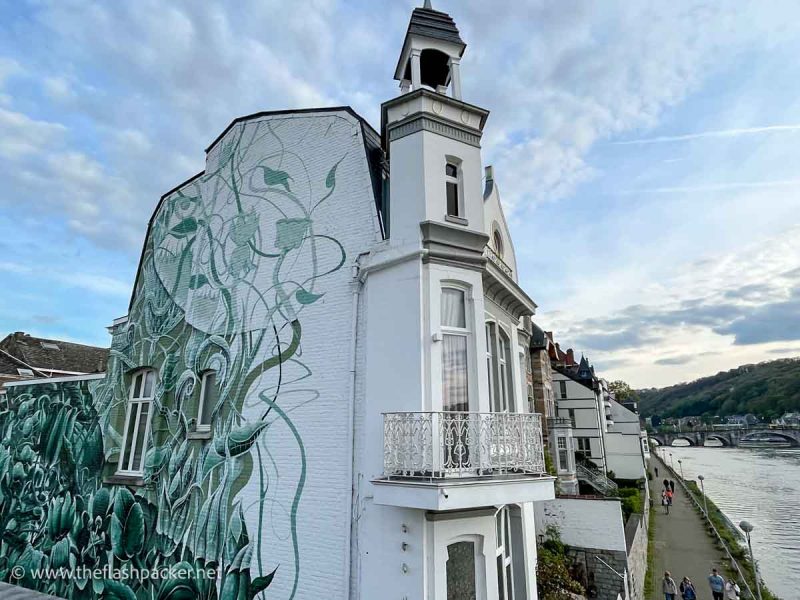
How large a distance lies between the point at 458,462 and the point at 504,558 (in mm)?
3390

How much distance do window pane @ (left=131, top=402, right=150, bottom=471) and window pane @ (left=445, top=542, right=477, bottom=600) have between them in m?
8.18

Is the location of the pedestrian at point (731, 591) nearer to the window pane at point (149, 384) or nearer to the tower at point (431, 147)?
the tower at point (431, 147)

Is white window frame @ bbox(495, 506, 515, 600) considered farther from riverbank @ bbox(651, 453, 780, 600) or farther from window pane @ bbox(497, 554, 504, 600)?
riverbank @ bbox(651, 453, 780, 600)

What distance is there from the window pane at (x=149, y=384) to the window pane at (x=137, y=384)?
23 cm

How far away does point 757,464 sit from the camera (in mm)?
69312

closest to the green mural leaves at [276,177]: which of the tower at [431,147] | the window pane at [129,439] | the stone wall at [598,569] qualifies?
the tower at [431,147]

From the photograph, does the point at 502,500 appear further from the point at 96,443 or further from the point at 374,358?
the point at 96,443

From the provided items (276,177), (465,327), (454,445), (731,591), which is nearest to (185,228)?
(276,177)

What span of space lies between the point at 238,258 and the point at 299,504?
17.7ft

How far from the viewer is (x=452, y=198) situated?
7.91 meters

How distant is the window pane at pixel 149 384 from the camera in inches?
447

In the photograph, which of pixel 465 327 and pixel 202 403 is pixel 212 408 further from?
pixel 465 327

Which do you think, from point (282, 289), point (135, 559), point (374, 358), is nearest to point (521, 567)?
point (374, 358)

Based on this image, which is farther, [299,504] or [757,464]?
[757,464]
